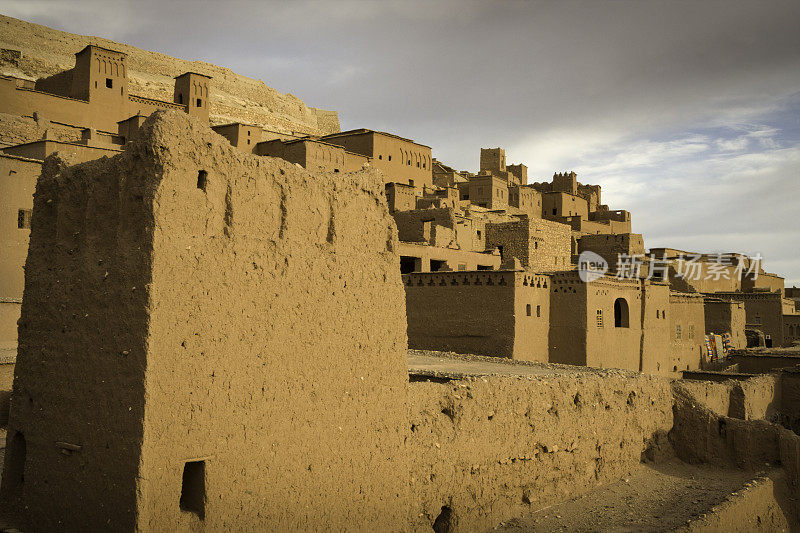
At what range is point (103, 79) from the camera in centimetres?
3231

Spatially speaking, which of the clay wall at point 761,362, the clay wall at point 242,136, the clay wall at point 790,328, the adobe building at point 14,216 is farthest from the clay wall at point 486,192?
the adobe building at point 14,216

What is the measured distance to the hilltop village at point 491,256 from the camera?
17594mm

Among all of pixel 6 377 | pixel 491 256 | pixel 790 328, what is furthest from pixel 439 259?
pixel 790 328

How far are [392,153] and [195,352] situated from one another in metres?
32.3

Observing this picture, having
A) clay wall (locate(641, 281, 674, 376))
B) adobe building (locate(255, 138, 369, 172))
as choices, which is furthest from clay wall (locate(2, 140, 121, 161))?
clay wall (locate(641, 281, 674, 376))

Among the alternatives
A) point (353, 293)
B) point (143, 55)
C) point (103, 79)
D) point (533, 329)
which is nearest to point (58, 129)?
point (103, 79)

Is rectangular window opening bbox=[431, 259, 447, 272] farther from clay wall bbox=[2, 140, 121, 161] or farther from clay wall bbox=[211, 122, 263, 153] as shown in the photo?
clay wall bbox=[211, 122, 263, 153]

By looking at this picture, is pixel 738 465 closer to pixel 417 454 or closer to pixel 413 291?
pixel 417 454

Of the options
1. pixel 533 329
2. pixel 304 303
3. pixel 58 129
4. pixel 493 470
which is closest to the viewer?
pixel 304 303

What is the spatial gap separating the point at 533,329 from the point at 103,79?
24.7m

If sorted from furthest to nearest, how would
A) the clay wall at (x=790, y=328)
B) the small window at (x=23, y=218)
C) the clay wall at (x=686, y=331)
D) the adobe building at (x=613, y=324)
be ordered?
1. the clay wall at (x=790, y=328)
2. the clay wall at (x=686, y=331)
3. the adobe building at (x=613, y=324)
4. the small window at (x=23, y=218)

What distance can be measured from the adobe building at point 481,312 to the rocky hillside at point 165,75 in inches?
1310

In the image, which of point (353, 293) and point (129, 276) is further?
point (353, 293)

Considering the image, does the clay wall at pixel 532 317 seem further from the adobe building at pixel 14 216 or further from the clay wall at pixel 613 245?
the clay wall at pixel 613 245
